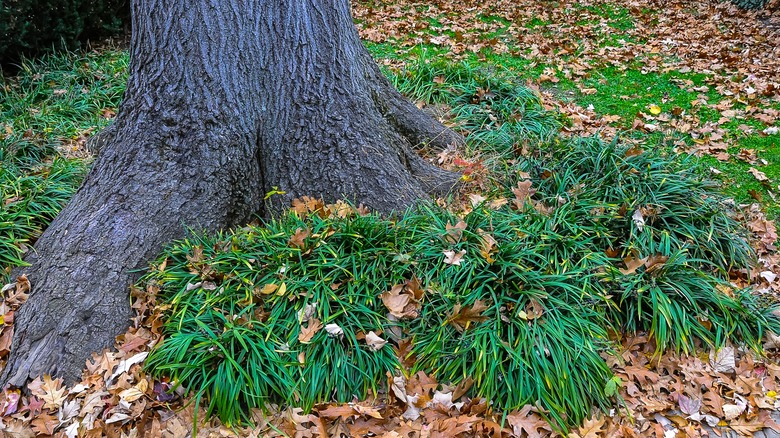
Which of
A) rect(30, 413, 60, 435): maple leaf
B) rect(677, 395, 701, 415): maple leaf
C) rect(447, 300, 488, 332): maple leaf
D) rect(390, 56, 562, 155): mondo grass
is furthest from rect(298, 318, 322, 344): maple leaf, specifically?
rect(390, 56, 562, 155): mondo grass

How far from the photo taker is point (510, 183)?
4117mm

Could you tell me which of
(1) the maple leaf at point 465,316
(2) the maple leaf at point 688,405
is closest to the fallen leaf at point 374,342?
(1) the maple leaf at point 465,316

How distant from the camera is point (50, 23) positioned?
21.7ft

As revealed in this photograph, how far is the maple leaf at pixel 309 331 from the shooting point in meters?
2.89

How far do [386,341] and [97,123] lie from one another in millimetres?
4228

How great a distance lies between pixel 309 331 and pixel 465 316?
0.86 metres

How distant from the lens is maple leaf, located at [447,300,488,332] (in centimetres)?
295

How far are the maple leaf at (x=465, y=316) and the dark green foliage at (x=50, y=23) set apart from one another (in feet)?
20.2

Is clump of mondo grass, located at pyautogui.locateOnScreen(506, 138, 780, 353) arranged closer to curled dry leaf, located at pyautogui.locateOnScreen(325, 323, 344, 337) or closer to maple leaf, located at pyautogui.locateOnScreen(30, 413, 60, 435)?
curled dry leaf, located at pyautogui.locateOnScreen(325, 323, 344, 337)

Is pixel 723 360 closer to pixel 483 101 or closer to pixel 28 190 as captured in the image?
pixel 483 101

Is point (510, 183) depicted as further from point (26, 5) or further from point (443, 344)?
point (26, 5)

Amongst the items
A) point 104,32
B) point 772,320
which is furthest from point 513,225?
point 104,32

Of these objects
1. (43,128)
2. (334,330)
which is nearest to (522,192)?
(334,330)

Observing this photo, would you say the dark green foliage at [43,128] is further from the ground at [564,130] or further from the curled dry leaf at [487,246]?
the curled dry leaf at [487,246]
